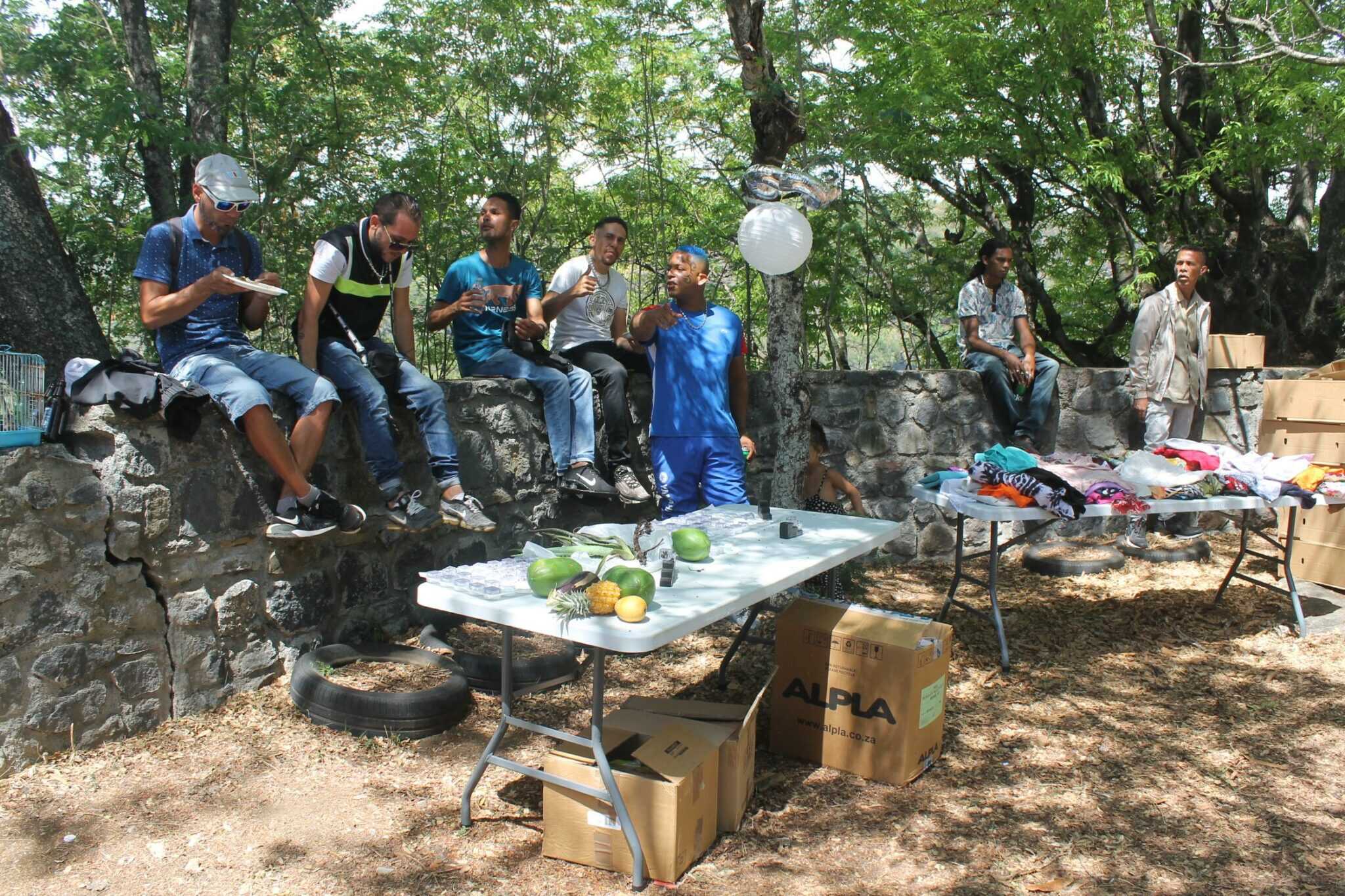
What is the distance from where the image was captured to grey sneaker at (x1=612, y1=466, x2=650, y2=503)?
16.0 feet

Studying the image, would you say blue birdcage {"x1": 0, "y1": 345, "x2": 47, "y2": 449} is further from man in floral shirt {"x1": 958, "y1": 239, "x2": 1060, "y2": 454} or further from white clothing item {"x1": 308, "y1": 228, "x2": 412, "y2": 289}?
man in floral shirt {"x1": 958, "y1": 239, "x2": 1060, "y2": 454}

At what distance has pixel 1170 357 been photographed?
21.2 ft

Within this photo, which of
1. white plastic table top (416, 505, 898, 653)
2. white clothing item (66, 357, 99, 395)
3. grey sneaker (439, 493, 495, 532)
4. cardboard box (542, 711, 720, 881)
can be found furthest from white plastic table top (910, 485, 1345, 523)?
white clothing item (66, 357, 99, 395)

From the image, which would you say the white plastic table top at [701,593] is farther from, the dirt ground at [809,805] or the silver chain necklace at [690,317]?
the silver chain necklace at [690,317]

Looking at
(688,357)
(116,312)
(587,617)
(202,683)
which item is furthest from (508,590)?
(116,312)

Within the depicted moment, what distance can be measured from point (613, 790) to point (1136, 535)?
191 inches

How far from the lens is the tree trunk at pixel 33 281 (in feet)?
14.7

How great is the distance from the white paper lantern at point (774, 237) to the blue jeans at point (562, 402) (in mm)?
1006

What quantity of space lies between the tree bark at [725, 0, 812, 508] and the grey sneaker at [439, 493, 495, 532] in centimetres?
160

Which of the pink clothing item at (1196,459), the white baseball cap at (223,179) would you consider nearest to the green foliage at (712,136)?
the white baseball cap at (223,179)

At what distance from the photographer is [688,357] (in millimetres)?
4723

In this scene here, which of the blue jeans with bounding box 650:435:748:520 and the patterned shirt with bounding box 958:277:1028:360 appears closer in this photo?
the blue jeans with bounding box 650:435:748:520

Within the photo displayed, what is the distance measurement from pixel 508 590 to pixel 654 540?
671mm

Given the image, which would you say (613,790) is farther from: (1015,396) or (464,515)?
(1015,396)
